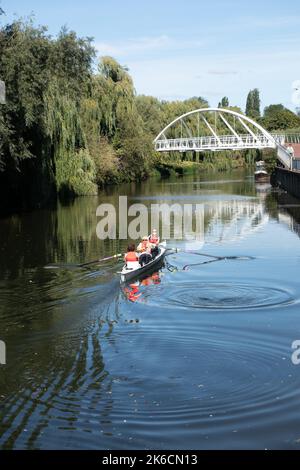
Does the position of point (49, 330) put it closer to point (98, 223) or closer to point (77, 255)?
point (77, 255)

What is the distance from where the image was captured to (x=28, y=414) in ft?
32.0

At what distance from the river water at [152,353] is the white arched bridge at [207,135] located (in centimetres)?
7384

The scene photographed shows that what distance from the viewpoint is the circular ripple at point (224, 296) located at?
1641 cm

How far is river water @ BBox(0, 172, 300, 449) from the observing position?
9.23m

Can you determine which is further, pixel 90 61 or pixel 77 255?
pixel 90 61

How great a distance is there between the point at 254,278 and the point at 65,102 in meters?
30.3

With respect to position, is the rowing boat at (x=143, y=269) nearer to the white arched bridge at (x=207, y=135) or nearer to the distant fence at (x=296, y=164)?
the distant fence at (x=296, y=164)

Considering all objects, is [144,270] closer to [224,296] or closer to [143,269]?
[143,269]

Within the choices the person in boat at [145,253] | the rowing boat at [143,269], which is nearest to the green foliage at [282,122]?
the rowing boat at [143,269]

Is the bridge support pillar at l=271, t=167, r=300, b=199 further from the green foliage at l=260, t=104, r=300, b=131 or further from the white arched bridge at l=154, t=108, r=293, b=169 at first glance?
the green foliage at l=260, t=104, r=300, b=131

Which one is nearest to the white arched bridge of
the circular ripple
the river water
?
the river water

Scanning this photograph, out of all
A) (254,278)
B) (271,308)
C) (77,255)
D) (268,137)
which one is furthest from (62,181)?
(268,137)

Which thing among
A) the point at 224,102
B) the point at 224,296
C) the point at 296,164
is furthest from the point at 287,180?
the point at 224,102

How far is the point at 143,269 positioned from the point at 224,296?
3736 mm
